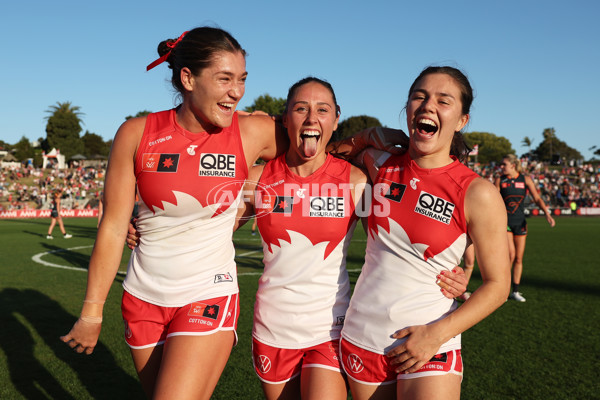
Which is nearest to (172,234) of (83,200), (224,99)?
(224,99)

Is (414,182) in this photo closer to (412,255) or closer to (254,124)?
(412,255)

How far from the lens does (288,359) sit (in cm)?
292

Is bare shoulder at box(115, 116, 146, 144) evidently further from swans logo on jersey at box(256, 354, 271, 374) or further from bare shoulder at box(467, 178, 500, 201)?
bare shoulder at box(467, 178, 500, 201)

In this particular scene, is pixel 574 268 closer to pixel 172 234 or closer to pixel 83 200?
pixel 172 234

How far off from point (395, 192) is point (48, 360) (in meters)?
5.19

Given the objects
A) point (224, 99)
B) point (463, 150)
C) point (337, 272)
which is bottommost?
point (337, 272)

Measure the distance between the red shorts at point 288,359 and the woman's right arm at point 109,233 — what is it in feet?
3.40

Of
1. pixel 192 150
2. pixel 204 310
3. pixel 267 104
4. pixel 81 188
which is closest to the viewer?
pixel 204 310

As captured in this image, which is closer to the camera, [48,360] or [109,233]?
[109,233]

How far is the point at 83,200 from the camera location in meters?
40.8

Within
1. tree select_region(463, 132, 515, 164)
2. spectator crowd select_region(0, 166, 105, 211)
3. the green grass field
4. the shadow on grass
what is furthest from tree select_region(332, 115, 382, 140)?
the shadow on grass

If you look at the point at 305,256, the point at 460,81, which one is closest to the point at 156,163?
the point at 305,256

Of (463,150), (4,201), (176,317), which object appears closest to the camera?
(176,317)

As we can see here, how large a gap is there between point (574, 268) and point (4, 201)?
155 feet
